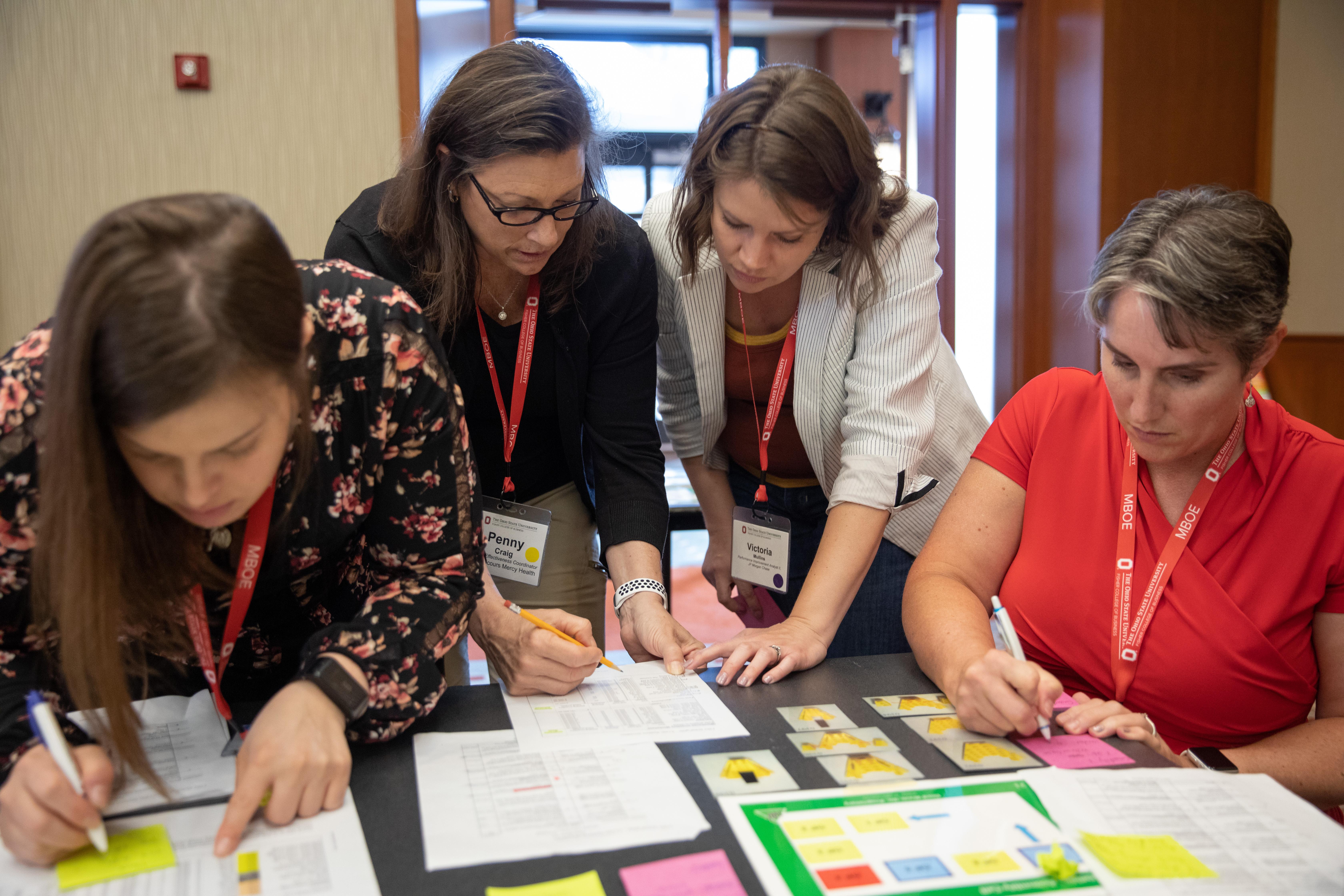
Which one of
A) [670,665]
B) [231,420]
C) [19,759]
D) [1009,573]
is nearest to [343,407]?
[231,420]

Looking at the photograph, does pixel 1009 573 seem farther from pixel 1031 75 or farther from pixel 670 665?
pixel 1031 75

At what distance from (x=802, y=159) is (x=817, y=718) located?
0.78 metres

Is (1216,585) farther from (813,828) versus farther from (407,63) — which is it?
(407,63)

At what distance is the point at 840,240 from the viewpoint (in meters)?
1.61

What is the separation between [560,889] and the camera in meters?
0.84

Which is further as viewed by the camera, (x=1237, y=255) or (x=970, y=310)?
(x=970, y=310)

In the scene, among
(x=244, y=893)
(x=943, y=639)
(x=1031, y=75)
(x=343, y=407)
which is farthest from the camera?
(x=1031, y=75)

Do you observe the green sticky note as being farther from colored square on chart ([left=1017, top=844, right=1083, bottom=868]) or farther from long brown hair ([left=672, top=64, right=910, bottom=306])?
long brown hair ([left=672, top=64, right=910, bottom=306])

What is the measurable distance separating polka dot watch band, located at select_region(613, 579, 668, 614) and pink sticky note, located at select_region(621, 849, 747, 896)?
26.2 inches

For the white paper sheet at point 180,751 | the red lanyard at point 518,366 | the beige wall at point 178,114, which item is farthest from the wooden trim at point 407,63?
the white paper sheet at point 180,751

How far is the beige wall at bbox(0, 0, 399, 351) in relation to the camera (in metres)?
3.01

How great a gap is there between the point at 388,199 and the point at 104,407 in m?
0.83


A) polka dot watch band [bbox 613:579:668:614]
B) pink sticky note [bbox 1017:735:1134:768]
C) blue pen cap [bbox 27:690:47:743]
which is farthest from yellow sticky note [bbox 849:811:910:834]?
blue pen cap [bbox 27:690:47:743]

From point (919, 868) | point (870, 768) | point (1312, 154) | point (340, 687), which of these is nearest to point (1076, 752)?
point (870, 768)
